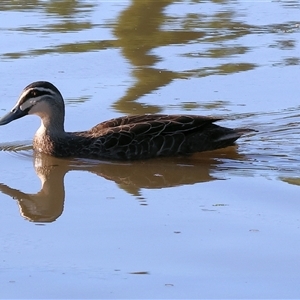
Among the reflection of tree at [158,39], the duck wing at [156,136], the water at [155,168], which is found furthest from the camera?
the reflection of tree at [158,39]

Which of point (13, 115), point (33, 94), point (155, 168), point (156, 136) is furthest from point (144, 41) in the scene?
point (155, 168)

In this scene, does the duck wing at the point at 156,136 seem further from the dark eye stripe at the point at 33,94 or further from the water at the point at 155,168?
the dark eye stripe at the point at 33,94

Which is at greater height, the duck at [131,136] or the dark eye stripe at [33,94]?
the dark eye stripe at [33,94]

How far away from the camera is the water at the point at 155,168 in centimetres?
677

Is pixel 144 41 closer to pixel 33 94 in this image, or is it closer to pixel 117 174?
pixel 33 94

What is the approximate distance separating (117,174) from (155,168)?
1.47 ft

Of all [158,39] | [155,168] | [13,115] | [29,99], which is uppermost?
[29,99]

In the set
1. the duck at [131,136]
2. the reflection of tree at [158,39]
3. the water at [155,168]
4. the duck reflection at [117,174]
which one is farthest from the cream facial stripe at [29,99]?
the reflection of tree at [158,39]

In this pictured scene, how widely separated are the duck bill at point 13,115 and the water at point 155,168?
0.23m

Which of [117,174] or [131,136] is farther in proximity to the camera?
[131,136]

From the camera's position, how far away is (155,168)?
10000 mm

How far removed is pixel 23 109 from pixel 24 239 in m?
3.44

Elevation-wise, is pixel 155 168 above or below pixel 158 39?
below

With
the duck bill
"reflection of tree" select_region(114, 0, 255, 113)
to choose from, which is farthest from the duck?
"reflection of tree" select_region(114, 0, 255, 113)
